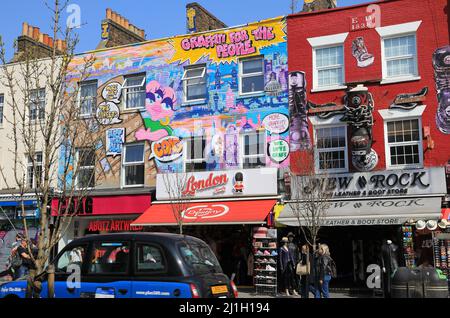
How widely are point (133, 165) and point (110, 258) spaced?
43.0 feet

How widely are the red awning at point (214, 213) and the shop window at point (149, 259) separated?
8.77 metres

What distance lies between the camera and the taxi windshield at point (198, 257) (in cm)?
744

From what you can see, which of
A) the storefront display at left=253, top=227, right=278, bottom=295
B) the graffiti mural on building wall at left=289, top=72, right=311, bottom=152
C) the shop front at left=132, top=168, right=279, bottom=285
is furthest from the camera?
the graffiti mural on building wall at left=289, top=72, right=311, bottom=152

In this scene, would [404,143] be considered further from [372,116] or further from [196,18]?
[196,18]

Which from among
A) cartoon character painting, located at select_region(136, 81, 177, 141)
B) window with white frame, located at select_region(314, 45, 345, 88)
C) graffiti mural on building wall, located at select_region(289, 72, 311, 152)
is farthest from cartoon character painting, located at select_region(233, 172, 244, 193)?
window with white frame, located at select_region(314, 45, 345, 88)

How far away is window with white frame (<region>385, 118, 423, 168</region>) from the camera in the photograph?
54.4 ft

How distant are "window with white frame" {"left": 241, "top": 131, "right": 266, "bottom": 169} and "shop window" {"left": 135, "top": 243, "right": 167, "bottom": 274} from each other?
36.4 ft

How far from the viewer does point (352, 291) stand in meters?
16.1

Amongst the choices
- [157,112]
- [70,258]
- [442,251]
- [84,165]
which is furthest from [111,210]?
[70,258]

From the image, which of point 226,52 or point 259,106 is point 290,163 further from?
point 226,52

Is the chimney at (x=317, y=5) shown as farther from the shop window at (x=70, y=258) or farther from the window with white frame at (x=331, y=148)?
the shop window at (x=70, y=258)

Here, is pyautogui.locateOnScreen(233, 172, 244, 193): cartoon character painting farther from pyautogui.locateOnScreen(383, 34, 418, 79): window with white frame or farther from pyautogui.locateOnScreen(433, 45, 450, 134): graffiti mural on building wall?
pyautogui.locateOnScreen(433, 45, 450, 134): graffiti mural on building wall

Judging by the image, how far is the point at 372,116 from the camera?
16984mm
